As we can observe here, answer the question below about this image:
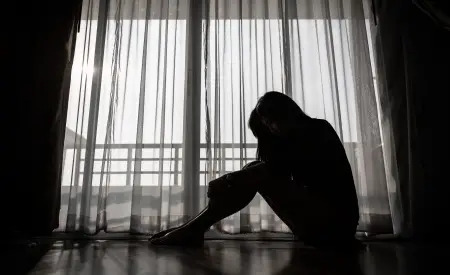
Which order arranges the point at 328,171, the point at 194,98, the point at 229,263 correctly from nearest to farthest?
the point at 229,263, the point at 328,171, the point at 194,98

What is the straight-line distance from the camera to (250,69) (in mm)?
1973

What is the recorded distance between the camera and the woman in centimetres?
127

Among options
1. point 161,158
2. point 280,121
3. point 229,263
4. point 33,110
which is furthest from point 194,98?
point 229,263

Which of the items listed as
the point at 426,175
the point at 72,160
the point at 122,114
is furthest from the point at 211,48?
the point at 426,175

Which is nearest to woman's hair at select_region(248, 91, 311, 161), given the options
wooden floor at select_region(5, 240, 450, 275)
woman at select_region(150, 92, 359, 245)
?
woman at select_region(150, 92, 359, 245)

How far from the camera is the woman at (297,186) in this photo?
4.18 ft

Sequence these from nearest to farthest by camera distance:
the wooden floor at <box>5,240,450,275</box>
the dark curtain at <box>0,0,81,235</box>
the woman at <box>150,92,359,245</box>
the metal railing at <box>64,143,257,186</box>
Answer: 1. the wooden floor at <box>5,240,450,275</box>
2. the woman at <box>150,92,359,245</box>
3. the dark curtain at <box>0,0,81,235</box>
4. the metal railing at <box>64,143,257,186</box>

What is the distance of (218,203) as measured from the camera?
134 centimetres

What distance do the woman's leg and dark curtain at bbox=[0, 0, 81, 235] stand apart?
0.72 m

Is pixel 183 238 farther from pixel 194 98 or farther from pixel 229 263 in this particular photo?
pixel 194 98

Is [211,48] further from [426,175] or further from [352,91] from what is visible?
[426,175]

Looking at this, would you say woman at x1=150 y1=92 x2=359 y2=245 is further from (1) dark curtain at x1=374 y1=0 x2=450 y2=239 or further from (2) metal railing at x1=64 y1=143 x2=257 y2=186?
(1) dark curtain at x1=374 y1=0 x2=450 y2=239

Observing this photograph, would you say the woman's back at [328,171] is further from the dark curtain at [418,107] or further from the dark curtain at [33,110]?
the dark curtain at [33,110]

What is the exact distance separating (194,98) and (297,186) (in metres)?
0.91
